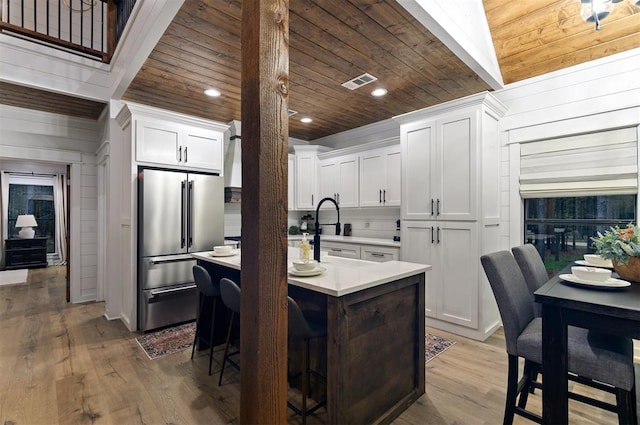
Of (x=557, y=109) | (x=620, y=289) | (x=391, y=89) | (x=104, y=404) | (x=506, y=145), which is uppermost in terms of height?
(x=391, y=89)

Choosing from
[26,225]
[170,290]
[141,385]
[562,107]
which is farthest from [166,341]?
[26,225]

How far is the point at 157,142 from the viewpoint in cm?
363

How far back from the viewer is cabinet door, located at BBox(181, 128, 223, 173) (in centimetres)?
387

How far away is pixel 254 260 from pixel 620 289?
1.92m

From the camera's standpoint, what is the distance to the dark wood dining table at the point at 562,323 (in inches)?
57.1

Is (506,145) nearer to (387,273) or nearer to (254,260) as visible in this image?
(387,273)

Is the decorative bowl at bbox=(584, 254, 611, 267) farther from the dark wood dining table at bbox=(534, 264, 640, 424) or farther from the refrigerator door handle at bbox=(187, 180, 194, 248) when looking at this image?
the refrigerator door handle at bbox=(187, 180, 194, 248)

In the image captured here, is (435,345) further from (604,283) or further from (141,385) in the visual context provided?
(141,385)

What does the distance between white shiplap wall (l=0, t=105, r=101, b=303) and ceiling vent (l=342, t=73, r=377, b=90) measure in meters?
3.92

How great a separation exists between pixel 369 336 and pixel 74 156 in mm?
4994

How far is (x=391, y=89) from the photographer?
11.4 ft

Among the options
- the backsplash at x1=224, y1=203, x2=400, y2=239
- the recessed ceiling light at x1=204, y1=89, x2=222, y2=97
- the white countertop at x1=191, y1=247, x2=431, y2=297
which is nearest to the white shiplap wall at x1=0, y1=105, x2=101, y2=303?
the backsplash at x1=224, y1=203, x2=400, y2=239

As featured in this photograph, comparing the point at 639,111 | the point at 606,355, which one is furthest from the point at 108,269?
the point at 639,111

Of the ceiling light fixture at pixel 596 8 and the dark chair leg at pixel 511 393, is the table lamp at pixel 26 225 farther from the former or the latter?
the ceiling light fixture at pixel 596 8
